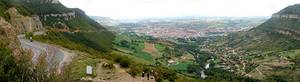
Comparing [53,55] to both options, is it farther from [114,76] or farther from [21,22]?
[21,22]

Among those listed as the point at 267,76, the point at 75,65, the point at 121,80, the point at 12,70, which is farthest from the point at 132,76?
the point at 267,76

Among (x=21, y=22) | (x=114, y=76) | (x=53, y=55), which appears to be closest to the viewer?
(x=114, y=76)

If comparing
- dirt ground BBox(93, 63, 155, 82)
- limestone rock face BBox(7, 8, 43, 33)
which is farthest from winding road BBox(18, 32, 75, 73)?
limestone rock face BBox(7, 8, 43, 33)

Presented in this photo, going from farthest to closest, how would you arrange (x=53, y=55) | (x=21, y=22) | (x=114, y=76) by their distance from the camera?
(x=21, y=22)
(x=53, y=55)
(x=114, y=76)

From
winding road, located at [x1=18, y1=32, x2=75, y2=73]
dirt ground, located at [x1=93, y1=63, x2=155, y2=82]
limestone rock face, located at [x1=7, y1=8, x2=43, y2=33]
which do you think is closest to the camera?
winding road, located at [x1=18, y1=32, x2=75, y2=73]

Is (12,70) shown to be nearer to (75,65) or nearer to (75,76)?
(75,76)

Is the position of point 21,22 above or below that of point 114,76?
below

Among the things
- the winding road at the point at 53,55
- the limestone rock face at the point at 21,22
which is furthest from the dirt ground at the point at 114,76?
the limestone rock face at the point at 21,22

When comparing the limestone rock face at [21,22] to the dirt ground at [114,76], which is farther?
the limestone rock face at [21,22]

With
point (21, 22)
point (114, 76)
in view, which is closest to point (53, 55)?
point (114, 76)

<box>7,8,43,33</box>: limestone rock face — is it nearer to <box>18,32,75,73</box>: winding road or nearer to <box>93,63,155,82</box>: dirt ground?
<box>18,32,75,73</box>: winding road

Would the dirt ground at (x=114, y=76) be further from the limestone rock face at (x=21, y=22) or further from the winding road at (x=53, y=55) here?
the limestone rock face at (x=21, y=22)
